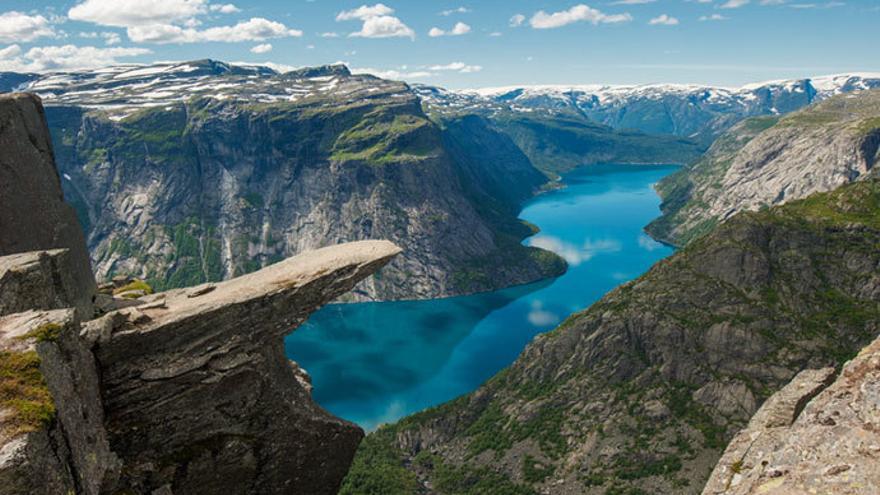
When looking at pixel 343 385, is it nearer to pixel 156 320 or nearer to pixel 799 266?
pixel 799 266

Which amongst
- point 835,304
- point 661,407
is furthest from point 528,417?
point 835,304

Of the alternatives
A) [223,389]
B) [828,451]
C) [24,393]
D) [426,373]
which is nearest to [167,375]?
[223,389]

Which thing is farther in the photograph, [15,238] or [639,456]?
[639,456]

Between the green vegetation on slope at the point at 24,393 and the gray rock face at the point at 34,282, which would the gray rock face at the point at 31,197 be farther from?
the green vegetation on slope at the point at 24,393

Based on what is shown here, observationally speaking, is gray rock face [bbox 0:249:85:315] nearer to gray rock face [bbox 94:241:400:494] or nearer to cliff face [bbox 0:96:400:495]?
cliff face [bbox 0:96:400:495]

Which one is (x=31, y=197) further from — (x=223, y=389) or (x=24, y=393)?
(x=24, y=393)

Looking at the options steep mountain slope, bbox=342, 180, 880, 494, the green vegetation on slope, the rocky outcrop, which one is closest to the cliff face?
the green vegetation on slope
